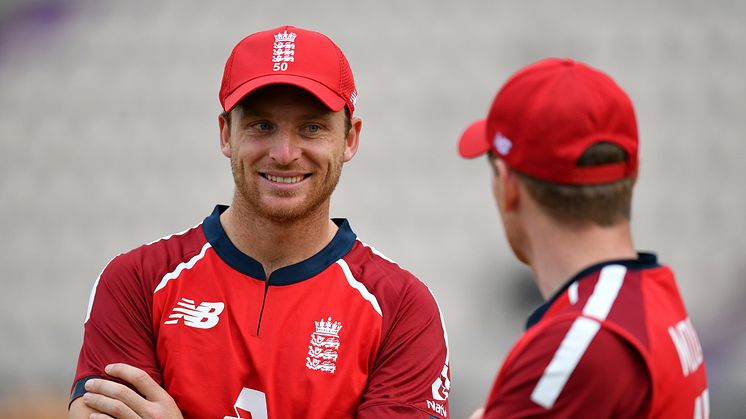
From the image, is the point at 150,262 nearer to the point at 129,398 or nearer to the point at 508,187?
the point at 129,398

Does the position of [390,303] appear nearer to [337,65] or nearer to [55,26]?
[337,65]

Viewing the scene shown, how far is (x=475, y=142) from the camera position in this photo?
1677 mm

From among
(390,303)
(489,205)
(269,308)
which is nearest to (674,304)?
(390,303)

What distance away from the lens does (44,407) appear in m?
3.99

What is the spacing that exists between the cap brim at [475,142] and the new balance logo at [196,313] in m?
0.68

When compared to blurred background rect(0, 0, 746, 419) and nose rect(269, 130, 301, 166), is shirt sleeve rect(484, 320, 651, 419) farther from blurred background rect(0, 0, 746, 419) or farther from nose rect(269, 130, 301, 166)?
blurred background rect(0, 0, 746, 419)

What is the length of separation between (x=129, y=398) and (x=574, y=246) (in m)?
0.93

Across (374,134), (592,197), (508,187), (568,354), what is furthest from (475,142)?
(374,134)

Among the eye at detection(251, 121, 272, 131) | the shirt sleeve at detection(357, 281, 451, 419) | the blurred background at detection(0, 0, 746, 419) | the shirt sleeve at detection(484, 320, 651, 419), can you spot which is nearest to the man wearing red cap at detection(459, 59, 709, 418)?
the shirt sleeve at detection(484, 320, 651, 419)

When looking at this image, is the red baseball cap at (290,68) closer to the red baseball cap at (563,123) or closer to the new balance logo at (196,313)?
the new balance logo at (196,313)

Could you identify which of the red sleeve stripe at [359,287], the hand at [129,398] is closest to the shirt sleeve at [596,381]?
the red sleeve stripe at [359,287]

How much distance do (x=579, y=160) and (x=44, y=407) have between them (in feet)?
10.1

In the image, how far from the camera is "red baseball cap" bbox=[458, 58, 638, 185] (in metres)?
1.52

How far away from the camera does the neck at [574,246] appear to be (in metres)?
1.53
